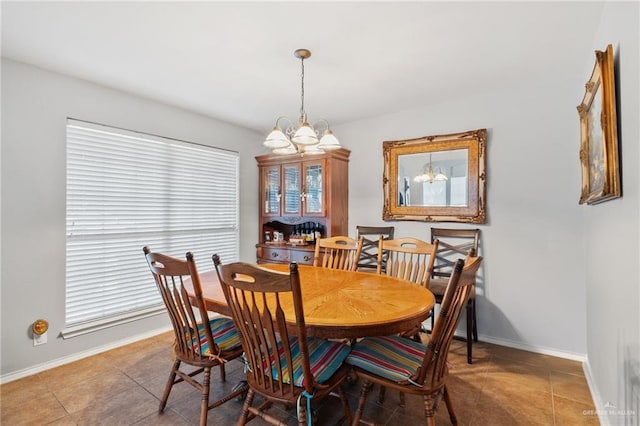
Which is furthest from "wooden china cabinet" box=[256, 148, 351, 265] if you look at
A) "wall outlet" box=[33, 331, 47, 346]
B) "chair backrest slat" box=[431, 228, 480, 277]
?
"wall outlet" box=[33, 331, 47, 346]

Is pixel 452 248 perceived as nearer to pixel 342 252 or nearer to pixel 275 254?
pixel 342 252

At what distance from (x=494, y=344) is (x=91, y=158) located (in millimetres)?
4033

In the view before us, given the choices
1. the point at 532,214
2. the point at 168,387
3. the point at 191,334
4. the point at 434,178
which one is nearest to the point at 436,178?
the point at 434,178

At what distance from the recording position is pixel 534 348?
2.74 metres

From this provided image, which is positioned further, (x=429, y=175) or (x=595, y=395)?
(x=429, y=175)

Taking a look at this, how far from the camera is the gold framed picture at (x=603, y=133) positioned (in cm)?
143

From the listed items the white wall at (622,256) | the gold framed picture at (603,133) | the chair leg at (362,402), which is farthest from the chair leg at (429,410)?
the gold framed picture at (603,133)

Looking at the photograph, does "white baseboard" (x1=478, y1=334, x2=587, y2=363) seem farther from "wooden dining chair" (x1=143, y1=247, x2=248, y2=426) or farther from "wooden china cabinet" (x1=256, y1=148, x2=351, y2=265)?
"wooden dining chair" (x1=143, y1=247, x2=248, y2=426)

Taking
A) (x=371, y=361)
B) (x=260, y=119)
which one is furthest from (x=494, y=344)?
(x=260, y=119)

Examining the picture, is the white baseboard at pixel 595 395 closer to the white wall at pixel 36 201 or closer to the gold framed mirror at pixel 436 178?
the gold framed mirror at pixel 436 178

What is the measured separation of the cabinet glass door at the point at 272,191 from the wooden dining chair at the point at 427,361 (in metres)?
2.58

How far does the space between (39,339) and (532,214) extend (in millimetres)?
4208

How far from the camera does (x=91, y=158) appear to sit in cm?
272

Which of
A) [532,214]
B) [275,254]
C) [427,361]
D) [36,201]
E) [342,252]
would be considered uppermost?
[36,201]
